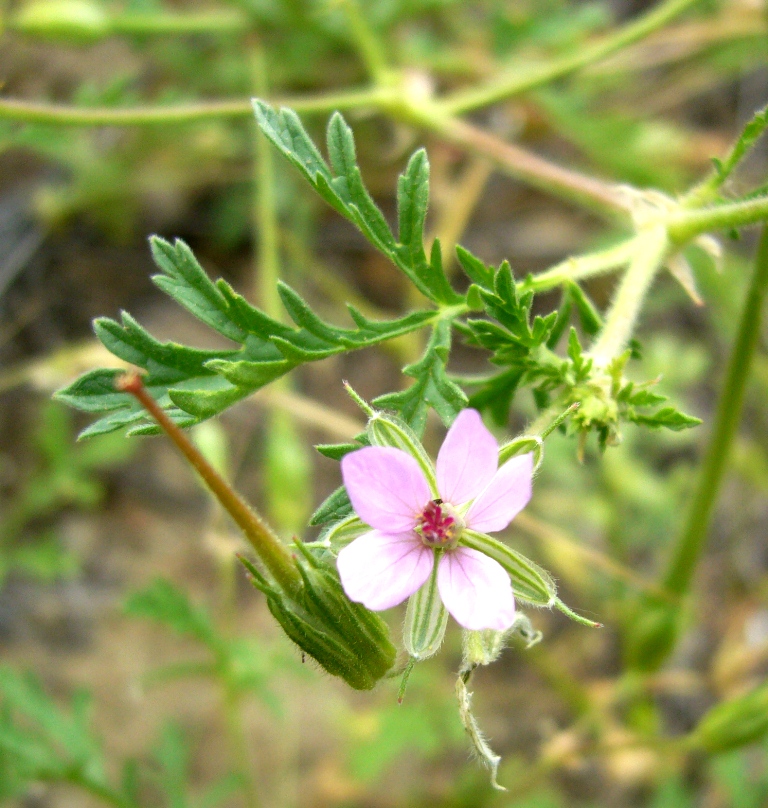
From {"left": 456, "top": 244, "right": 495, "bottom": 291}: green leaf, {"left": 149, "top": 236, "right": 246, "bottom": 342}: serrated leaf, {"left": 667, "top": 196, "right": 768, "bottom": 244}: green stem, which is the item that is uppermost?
{"left": 667, "top": 196, "right": 768, "bottom": 244}: green stem

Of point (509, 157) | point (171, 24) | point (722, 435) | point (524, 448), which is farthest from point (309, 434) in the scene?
point (524, 448)

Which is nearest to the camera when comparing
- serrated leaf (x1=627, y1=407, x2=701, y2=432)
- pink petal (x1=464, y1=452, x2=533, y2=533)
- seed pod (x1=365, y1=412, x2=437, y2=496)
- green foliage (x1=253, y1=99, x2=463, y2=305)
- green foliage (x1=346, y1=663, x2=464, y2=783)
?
pink petal (x1=464, y1=452, x2=533, y2=533)

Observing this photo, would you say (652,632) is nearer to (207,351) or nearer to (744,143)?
(744,143)

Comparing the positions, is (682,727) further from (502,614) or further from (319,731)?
(502,614)

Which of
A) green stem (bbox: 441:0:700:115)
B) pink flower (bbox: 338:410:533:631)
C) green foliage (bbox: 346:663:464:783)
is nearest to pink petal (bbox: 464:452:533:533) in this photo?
pink flower (bbox: 338:410:533:631)

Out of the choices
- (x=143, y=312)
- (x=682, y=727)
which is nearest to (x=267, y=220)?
(x=143, y=312)

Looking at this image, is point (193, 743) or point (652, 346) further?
point (652, 346)

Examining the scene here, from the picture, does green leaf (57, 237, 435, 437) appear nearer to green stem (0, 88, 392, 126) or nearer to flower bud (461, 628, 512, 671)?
flower bud (461, 628, 512, 671)
